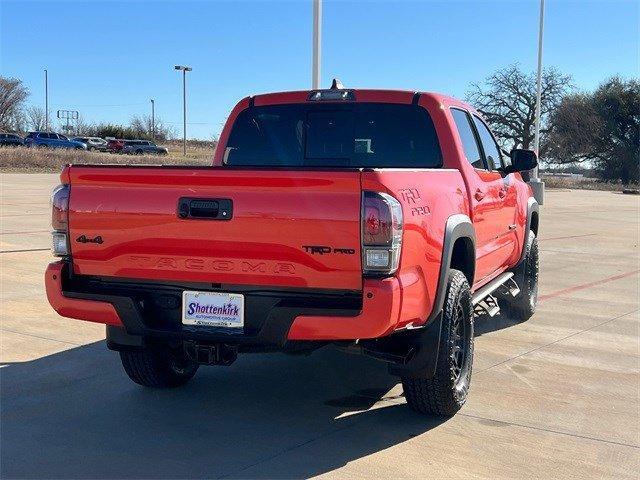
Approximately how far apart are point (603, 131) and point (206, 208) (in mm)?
60980

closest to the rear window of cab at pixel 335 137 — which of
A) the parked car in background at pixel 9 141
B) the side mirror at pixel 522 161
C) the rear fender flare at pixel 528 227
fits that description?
the side mirror at pixel 522 161

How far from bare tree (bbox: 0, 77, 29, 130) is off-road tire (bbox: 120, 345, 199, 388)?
289 ft

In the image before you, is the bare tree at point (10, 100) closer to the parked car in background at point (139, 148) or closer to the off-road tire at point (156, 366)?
the parked car in background at point (139, 148)

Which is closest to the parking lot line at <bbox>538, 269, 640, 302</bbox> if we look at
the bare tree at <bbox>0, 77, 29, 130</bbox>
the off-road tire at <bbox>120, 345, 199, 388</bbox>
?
the off-road tire at <bbox>120, 345, 199, 388</bbox>

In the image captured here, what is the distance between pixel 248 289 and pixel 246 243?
26cm

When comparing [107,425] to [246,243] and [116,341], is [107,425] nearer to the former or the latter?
[116,341]

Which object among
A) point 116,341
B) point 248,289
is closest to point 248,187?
point 248,289

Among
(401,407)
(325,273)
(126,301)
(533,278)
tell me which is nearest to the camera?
(325,273)

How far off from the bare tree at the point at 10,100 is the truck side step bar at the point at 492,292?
286 feet

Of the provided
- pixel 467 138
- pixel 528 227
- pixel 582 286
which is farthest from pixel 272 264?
pixel 582 286

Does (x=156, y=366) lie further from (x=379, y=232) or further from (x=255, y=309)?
(x=379, y=232)

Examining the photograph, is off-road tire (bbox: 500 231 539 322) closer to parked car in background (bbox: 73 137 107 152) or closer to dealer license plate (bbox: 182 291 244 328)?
dealer license plate (bbox: 182 291 244 328)

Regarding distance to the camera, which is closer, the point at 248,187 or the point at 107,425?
the point at 248,187

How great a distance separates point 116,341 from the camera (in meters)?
4.66
